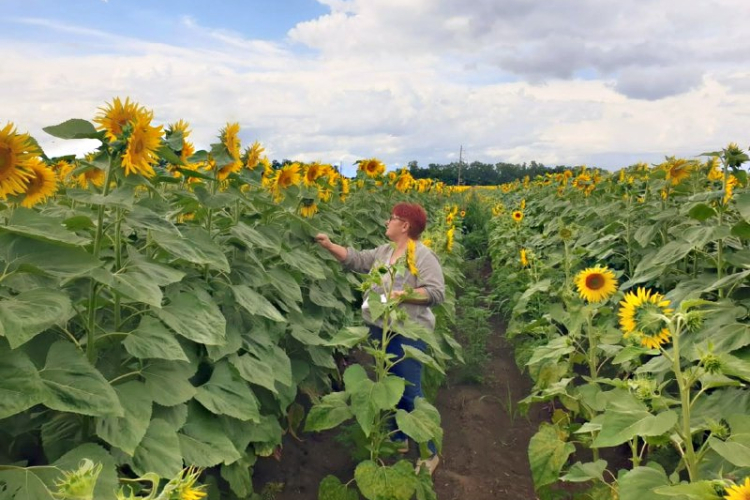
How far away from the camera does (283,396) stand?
10.6 feet

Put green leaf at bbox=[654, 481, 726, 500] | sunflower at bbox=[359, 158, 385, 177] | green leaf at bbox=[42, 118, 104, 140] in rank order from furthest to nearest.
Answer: sunflower at bbox=[359, 158, 385, 177] → green leaf at bbox=[42, 118, 104, 140] → green leaf at bbox=[654, 481, 726, 500]

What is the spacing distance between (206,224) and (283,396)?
97cm

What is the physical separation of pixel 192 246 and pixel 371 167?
15.0 ft

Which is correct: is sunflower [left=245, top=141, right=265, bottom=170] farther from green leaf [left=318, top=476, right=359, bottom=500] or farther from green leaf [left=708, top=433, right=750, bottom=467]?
green leaf [left=708, top=433, right=750, bottom=467]

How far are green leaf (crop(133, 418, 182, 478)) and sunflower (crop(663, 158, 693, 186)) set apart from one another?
12.4 ft

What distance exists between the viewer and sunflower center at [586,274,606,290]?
3.60 meters

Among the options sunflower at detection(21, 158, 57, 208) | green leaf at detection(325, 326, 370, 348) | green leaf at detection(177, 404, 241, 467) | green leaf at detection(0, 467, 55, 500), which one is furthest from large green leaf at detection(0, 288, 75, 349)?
green leaf at detection(325, 326, 370, 348)

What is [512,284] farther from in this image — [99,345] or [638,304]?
[99,345]

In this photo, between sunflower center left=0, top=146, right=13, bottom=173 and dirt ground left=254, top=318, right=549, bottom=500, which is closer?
sunflower center left=0, top=146, right=13, bottom=173

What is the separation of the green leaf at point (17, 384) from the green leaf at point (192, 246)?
69cm

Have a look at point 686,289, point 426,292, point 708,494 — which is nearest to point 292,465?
point 426,292

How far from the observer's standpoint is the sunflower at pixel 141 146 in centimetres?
203

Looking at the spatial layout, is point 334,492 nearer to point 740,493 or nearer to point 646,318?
point 646,318

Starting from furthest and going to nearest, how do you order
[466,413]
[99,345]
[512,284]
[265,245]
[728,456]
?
[512,284], [466,413], [265,245], [99,345], [728,456]
